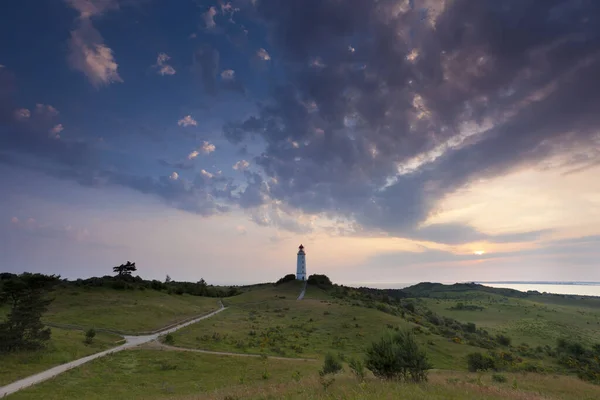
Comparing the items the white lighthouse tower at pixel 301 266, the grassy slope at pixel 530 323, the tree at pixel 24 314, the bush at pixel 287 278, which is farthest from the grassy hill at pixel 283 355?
the white lighthouse tower at pixel 301 266

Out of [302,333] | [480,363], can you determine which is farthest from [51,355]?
[480,363]

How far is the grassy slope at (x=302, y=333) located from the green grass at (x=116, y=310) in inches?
294

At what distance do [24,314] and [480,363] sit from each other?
4879cm

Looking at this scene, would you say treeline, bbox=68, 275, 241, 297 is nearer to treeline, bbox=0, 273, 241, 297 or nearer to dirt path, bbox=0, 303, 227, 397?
treeline, bbox=0, 273, 241, 297

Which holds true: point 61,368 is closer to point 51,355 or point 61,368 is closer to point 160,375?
point 51,355

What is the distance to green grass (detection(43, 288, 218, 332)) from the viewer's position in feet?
153

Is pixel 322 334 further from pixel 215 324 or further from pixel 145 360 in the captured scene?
pixel 145 360

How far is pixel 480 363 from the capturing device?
123 ft

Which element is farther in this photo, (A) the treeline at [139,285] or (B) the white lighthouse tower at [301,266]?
(B) the white lighthouse tower at [301,266]

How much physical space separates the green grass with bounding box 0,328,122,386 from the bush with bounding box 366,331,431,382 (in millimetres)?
25002

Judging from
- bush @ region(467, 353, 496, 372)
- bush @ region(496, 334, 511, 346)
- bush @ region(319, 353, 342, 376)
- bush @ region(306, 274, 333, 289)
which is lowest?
bush @ region(496, 334, 511, 346)

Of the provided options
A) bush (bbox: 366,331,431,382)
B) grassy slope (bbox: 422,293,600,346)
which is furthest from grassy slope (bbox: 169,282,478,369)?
grassy slope (bbox: 422,293,600,346)

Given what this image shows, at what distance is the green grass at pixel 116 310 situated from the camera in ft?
153

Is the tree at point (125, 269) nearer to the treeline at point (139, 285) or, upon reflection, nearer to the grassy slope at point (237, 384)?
the treeline at point (139, 285)
